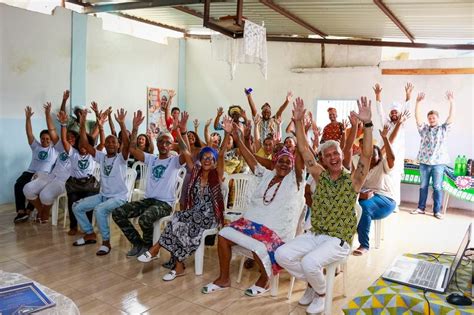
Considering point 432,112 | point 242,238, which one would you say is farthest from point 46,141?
point 432,112


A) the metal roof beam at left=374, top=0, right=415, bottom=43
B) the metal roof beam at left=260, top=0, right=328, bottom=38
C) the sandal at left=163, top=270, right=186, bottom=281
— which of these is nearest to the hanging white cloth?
the metal roof beam at left=260, top=0, right=328, bottom=38

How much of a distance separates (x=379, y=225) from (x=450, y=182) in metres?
2.51

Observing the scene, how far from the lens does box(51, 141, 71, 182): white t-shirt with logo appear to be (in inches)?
208

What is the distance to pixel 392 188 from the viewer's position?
4.52 meters

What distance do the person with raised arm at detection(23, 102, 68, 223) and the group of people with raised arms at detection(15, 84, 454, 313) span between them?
0.01 m

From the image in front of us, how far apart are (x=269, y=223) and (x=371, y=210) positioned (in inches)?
58.0

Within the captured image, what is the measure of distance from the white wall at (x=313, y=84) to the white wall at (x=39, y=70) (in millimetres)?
1866

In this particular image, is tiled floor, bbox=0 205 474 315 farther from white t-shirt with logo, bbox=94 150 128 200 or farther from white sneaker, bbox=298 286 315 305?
white t-shirt with logo, bbox=94 150 128 200

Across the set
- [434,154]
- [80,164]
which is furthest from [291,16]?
[80,164]

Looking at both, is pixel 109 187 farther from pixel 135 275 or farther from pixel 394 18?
pixel 394 18

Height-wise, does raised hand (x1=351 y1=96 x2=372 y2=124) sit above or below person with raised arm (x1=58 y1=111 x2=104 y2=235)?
above

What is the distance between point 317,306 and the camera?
308cm

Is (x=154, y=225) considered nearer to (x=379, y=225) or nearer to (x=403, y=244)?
(x=379, y=225)

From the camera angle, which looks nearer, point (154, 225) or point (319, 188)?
point (319, 188)
